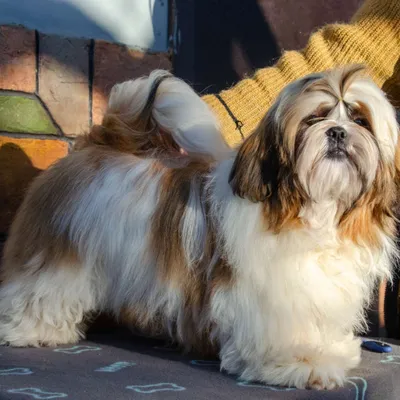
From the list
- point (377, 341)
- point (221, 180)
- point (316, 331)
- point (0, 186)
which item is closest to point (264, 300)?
point (316, 331)

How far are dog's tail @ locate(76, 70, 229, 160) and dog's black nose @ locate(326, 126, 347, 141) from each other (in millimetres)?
645

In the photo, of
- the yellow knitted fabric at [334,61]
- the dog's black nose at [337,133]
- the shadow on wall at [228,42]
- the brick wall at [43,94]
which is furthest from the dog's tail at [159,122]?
the shadow on wall at [228,42]

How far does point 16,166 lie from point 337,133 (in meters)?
1.90

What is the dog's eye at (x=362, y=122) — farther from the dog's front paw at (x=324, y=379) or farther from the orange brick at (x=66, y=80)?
the orange brick at (x=66, y=80)

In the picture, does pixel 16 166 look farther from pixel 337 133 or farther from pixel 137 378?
pixel 337 133

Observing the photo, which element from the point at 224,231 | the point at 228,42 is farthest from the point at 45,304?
the point at 228,42

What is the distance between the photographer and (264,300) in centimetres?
241

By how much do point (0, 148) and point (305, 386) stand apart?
1942 mm

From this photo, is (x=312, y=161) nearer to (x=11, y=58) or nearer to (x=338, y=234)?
(x=338, y=234)

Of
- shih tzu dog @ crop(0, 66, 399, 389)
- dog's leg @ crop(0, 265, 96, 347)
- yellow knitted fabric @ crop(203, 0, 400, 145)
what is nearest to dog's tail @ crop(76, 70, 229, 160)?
shih tzu dog @ crop(0, 66, 399, 389)

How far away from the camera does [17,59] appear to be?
3652 mm

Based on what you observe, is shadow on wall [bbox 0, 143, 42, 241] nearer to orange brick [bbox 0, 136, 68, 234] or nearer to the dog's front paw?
orange brick [bbox 0, 136, 68, 234]

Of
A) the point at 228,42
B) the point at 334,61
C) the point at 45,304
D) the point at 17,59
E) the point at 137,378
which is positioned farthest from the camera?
the point at 228,42

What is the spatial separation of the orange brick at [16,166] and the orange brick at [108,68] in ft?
1.05
